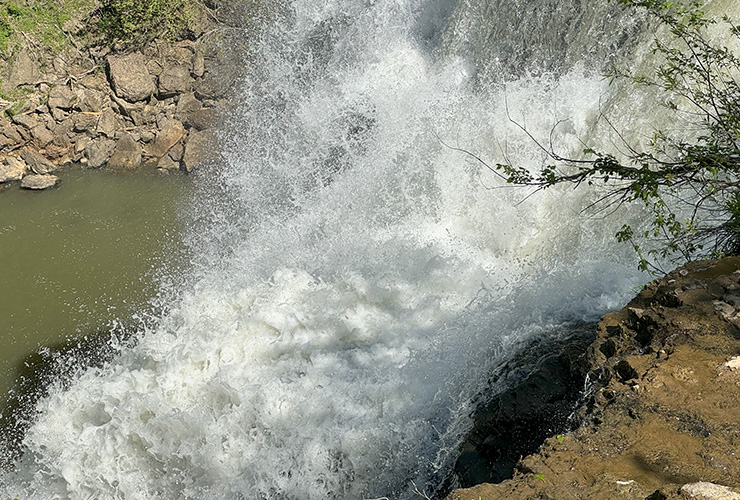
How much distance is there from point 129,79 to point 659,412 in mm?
9159

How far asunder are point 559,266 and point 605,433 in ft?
9.44

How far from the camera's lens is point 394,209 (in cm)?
723

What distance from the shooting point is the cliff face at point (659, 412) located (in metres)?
2.55

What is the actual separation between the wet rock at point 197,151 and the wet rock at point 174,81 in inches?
37.8

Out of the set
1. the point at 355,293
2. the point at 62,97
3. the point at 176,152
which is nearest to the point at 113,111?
the point at 62,97

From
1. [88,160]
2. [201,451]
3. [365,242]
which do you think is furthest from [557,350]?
[88,160]

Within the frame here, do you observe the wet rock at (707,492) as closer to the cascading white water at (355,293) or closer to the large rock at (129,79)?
the cascading white water at (355,293)

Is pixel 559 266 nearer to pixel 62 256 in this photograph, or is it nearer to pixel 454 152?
pixel 454 152

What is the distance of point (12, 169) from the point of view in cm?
913

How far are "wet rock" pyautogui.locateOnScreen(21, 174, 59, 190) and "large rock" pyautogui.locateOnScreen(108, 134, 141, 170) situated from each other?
2.69ft

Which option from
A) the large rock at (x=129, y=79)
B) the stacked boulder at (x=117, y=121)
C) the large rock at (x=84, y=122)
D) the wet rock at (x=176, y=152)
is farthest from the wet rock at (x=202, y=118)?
the large rock at (x=84, y=122)

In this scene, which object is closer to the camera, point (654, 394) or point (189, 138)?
point (654, 394)

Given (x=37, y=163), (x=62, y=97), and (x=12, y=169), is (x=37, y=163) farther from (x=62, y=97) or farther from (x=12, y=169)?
(x=62, y=97)

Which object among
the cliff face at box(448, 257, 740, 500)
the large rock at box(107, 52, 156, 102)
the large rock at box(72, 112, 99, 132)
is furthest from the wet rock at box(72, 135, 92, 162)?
the cliff face at box(448, 257, 740, 500)
